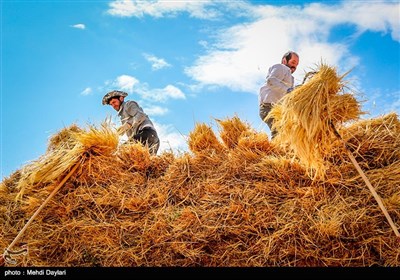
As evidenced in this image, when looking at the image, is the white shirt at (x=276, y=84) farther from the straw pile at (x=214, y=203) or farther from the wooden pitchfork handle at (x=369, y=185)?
the wooden pitchfork handle at (x=369, y=185)

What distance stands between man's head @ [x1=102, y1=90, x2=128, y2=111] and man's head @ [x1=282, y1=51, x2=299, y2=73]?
8.29ft

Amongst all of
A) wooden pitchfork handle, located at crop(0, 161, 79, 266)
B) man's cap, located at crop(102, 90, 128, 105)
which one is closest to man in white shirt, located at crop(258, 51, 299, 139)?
man's cap, located at crop(102, 90, 128, 105)

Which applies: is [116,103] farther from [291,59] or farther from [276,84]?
[291,59]

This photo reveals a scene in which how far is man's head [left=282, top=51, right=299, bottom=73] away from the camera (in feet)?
19.4

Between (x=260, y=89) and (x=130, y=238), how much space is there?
2.88m

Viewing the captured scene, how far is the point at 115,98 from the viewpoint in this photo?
686 cm

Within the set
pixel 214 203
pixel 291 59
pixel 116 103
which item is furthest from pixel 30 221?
pixel 291 59

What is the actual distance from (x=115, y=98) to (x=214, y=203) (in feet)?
11.7

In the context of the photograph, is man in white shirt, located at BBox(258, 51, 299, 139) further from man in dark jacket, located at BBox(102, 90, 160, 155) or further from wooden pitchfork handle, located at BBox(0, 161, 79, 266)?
wooden pitchfork handle, located at BBox(0, 161, 79, 266)

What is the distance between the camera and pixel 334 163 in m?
3.74

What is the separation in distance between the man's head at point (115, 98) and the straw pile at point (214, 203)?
2.34 m

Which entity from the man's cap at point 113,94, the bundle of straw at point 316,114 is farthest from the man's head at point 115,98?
the bundle of straw at point 316,114

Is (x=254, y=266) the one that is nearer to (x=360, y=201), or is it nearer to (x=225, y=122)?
(x=360, y=201)
